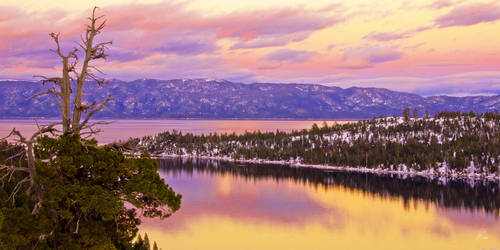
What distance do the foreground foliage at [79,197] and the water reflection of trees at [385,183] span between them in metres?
86.0

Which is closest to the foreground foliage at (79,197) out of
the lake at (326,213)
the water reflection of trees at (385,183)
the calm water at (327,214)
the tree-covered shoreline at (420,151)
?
the calm water at (327,214)

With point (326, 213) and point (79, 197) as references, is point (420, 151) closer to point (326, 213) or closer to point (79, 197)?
point (326, 213)

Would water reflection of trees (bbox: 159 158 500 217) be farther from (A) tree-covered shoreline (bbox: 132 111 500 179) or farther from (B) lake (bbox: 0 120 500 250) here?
(A) tree-covered shoreline (bbox: 132 111 500 179)

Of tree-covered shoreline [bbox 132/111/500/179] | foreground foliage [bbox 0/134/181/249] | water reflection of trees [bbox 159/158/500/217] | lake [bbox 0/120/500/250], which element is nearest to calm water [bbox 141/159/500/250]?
lake [bbox 0/120/500/250]

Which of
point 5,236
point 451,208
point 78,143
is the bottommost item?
point 451,208

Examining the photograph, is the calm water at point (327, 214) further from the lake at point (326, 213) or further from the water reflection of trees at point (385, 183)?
the water reflection of trees at point (385, 183)

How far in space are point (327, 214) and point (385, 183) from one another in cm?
4592

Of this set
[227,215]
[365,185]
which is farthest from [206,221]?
[365,185]

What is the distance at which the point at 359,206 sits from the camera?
329 ft

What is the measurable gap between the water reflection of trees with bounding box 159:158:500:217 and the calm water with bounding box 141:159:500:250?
26 cm

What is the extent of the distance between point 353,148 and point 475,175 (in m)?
50.2

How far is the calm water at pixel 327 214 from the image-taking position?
70.6m

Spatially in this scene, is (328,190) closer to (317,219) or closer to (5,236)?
(317,219)

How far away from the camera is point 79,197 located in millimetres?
22703
